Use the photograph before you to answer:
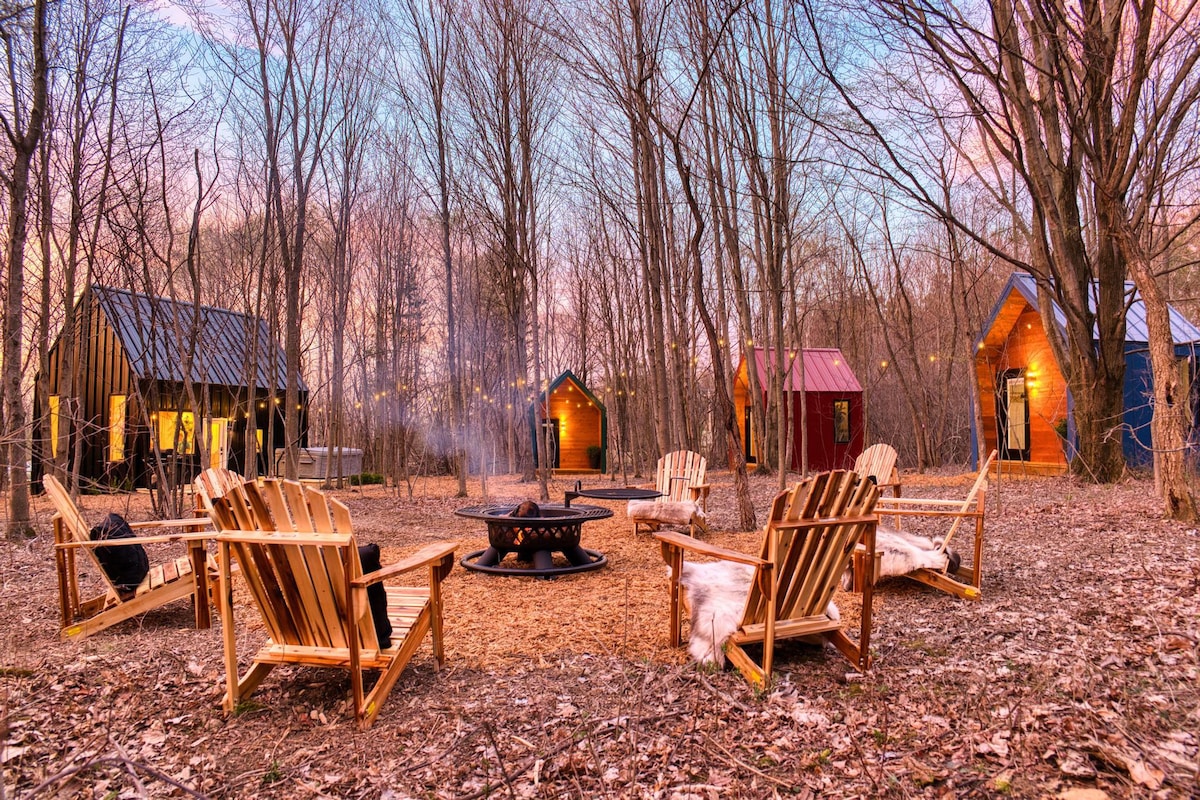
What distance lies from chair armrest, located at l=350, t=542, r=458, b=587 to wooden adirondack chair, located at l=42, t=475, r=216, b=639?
4.90 ft

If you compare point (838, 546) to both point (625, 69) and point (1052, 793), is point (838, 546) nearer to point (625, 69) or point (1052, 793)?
point (1052, 793)

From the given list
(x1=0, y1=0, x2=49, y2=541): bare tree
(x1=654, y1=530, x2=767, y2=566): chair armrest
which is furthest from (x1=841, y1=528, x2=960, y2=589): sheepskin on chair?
(x1=0, y1=0, x2=49, y2=541): bare tree

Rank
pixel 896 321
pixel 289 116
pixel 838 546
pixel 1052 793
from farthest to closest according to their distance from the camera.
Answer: pixel 896 321 < pixel 289 116 < pixel 838 546 < pixel 1052 793

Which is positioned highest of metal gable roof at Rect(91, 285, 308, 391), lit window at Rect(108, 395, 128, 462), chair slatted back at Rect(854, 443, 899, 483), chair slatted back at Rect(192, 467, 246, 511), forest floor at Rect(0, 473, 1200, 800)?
metal gable roof at Rect(91, 285, 308, 391)

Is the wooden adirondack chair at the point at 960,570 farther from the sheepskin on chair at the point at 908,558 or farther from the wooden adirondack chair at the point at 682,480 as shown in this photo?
the wooden adirondack chair at the point at 682,480

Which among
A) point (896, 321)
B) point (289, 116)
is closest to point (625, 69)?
point (289, 116)

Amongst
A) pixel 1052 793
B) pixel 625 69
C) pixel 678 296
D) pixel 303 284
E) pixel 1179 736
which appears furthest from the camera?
pixel 678 296

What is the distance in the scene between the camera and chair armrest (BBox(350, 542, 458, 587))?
2780 millimetres

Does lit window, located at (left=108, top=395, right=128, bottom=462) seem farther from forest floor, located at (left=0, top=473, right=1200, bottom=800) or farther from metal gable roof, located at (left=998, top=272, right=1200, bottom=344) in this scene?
metal gable roof, located at (left=998, top=272, right=1200, bottom=344)

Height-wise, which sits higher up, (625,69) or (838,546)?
(625,69)

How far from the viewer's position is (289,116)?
10.4 metres

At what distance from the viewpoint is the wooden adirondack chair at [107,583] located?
403 centimetres

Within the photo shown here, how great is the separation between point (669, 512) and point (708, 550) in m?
3.76

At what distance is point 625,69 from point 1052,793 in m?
8.16
